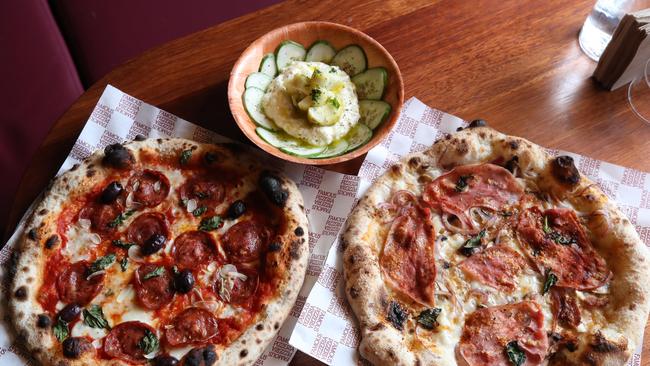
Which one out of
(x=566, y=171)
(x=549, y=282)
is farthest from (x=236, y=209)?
(x=566, y=171)

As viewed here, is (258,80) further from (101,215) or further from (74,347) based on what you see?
(74,347)

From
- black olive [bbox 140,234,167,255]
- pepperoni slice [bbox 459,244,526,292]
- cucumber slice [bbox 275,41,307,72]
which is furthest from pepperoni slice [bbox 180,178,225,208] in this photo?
pepperoni slice [bbox 459,244,526,292]

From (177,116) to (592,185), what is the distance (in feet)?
7.46

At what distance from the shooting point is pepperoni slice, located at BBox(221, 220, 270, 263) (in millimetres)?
3076

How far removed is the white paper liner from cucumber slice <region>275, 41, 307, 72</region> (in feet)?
2.27

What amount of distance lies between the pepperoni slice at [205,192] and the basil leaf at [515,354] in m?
1.58

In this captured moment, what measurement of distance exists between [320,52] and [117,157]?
4.13 feet

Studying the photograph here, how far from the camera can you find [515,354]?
2814 mm

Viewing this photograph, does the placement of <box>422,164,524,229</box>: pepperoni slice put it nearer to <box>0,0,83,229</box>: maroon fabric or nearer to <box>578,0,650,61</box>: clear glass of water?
<box>578,0,650,61</box>: clear glass of water

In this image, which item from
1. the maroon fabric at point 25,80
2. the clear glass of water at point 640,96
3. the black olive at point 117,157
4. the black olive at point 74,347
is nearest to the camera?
the black olive at point 74,347

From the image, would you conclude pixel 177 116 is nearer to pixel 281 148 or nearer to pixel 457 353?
pixel 281 148

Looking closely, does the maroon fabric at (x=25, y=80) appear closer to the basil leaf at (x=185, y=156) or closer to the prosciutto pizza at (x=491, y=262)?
the basil leaf at (x=185, y=156)

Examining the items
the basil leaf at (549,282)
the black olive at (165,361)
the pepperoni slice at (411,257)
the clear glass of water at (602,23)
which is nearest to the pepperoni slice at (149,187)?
the black olive at (165,361)

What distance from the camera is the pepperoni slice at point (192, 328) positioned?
2854mm
